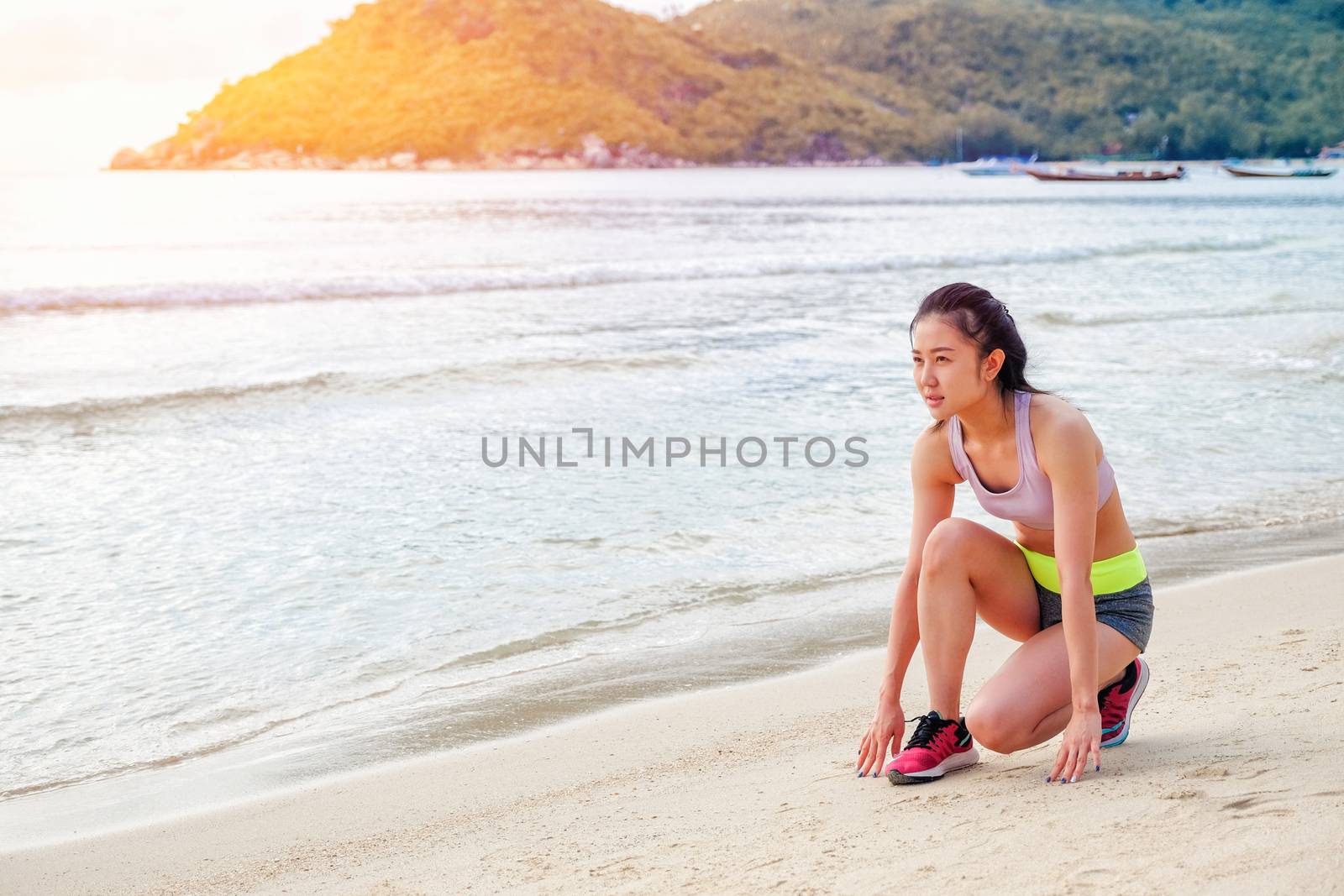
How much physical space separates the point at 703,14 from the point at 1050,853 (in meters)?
189

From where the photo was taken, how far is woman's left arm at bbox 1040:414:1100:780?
2.60 metres

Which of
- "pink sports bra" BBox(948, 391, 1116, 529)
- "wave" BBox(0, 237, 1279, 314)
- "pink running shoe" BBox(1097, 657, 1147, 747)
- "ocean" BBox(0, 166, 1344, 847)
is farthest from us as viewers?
"wave" BBox(0, 237, 1279, 314)

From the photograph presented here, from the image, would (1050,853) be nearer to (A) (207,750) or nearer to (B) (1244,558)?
(A) (207,750)

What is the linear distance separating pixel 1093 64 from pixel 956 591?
161 metres

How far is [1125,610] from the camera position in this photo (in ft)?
9.45

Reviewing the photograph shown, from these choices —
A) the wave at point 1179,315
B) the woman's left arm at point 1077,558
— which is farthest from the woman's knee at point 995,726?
the wave at point 1179,315

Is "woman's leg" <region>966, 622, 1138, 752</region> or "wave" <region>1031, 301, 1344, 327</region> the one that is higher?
"wave" <region>1031, 301, 1344, 327</region>

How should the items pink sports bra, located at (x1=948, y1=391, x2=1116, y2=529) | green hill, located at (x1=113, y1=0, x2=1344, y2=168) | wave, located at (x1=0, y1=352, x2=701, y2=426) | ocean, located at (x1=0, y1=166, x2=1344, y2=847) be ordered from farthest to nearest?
1. green hill, located at (x1=113, y1=0, x2=1344, y2=168)
2. wave, located at (x1=0, y1=352, x2=701, y2=426)
3. ocean, located at (x1=0, y1=166, x2=1344, y2=847)
4. pink sports bra, located at (x1=948, y1=391, x2=1116, y2=529)

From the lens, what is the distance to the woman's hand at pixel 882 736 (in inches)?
112

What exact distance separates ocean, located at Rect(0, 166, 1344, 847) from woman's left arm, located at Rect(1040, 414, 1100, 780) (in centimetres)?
152

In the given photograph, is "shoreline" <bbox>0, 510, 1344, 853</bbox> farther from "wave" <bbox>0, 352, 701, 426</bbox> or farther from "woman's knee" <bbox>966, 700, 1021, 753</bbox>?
"wave" <bbox>0, 352, 701, 426</bbox>

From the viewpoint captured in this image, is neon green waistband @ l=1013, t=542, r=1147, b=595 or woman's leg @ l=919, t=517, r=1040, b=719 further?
neon green waistband @ l=1013, t=542, r=1147, b=595

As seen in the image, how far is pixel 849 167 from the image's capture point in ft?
414

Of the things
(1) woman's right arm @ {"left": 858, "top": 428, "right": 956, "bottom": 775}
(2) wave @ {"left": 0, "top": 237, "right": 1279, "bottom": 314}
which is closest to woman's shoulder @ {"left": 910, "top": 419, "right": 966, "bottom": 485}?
(1) woman's right arm @ {"left": 858, "top": 428, "right": 956, "bottom": 775}
